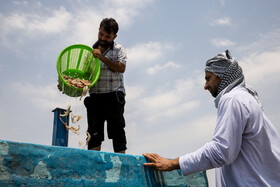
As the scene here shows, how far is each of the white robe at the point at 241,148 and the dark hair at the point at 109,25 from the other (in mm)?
1844

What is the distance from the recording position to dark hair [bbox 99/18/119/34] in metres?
3.28

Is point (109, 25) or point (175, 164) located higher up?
point (109, 25)

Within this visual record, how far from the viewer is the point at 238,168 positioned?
1.94 meters

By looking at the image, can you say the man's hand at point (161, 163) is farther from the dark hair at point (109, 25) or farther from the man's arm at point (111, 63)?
the dark hair at point (109, 25)

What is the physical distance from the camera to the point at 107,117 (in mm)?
3254

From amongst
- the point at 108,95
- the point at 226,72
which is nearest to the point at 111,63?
the point at 108,95

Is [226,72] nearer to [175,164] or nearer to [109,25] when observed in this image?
[175,164]

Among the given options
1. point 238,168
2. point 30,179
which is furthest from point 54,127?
point 238,168

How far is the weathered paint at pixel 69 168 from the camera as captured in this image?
162cm

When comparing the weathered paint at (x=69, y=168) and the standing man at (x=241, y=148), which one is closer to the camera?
the weathered paint at (x=69, y=168)

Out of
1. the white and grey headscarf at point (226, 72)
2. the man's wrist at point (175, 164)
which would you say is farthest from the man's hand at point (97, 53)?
the man's wrist at point (175, 164)

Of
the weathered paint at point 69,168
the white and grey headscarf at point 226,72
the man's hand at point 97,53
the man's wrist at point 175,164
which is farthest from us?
the man's hand at point 97,53

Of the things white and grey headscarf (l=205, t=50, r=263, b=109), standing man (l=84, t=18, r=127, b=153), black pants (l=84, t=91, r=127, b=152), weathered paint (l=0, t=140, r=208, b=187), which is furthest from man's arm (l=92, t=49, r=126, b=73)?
weathered paint (l=0, t=140, r=208, b=187)

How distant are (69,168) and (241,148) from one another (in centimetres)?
126
